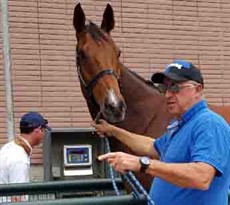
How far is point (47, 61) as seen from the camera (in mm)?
8242

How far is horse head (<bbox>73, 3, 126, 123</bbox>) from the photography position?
4.71m

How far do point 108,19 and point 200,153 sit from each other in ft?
7.84

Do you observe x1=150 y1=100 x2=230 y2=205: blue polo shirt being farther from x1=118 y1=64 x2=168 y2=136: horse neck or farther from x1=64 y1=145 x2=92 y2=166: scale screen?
x1=64 y1=145 x2=92 y2=166: scale screen

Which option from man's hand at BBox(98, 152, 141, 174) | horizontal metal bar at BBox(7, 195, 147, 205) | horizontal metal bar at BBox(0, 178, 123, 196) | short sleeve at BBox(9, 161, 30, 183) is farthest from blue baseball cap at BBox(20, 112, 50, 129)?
man's hand at BBox(98, 152, 141, 174)

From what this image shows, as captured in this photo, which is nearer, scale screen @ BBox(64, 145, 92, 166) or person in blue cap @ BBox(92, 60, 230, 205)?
person in blue cap @ BBox(92, 60, 230, 205)

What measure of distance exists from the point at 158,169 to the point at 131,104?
218 cm

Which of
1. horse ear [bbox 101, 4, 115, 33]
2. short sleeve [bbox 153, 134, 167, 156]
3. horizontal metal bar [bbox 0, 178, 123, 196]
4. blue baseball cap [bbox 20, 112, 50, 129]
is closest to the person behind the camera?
short sleeve [bbox 153, 134, 167, 156]

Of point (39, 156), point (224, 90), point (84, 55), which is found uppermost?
point (84, 55)

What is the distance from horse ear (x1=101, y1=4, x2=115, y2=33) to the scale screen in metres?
2.81

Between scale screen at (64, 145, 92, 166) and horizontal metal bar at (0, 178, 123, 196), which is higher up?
horizontal metal bar at (0, 178, 123, 196)

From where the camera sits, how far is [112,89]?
15.8 feet

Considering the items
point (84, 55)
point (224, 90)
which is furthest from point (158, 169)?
point (224, 90)

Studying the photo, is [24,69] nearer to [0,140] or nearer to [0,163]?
[0,140]

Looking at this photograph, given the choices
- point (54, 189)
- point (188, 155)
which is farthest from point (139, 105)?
point (188, 155)
